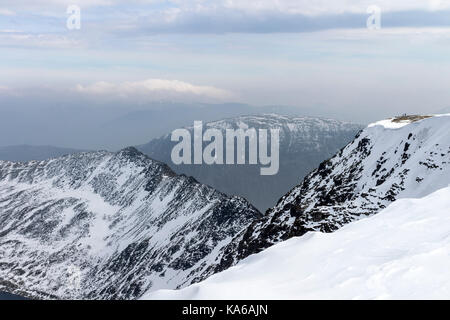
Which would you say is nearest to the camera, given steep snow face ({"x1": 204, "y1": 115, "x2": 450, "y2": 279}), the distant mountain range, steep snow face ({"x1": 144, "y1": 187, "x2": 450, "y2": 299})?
steep snow face ({"x1": 144, "y1": 187, "x2": 450, "y2": 299})

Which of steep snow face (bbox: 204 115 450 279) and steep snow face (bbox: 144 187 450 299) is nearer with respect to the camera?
steep snow face (bbox: 144 187 450 299)

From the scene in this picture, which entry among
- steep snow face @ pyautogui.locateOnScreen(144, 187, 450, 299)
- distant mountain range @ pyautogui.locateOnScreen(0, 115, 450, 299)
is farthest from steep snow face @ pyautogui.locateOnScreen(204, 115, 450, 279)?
steep snow face @ pyautogui.locateOnScreen(144, 187, 450, 299)

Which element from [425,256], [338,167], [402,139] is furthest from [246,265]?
[338,167]

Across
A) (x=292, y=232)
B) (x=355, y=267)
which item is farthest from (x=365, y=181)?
(x=355, y=267)

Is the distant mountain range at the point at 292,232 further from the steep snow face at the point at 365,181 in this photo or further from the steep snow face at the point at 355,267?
the steep snow face at the point at 365,181

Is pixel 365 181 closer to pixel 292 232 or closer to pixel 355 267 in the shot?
pixel 292 232

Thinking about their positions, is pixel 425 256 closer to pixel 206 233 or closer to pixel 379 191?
pixel 379 191

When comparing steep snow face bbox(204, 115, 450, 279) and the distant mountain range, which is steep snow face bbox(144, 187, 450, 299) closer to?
the distant mountain range
